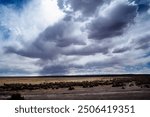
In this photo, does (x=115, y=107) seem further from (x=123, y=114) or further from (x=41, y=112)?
(x=41, y=112)

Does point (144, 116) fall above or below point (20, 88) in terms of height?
below

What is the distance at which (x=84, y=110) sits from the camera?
1470 cm

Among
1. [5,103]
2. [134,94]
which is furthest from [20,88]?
[134,94]

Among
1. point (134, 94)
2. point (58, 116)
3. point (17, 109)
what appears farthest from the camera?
point (134, 94)

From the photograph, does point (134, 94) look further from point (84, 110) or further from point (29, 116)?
point (29, 116)

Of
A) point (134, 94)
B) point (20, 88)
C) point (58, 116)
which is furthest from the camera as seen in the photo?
point (20, 88)

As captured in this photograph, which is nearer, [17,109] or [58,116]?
[58,116]

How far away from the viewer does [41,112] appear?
14.4 metres

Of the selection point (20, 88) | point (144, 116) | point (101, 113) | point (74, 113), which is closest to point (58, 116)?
point (74, 113)

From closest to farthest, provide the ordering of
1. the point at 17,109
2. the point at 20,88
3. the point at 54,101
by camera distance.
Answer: the point at 17,109 < the point at 54,101 < the point at 20,88

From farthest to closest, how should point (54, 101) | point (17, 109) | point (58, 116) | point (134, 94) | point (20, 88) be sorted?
point (20, 88) < point (134, 94) < point (54, 101) < point (17, 109) < point (58, 116)

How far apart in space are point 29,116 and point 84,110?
2.37 m

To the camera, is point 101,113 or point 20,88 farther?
point 20,88

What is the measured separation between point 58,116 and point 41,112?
0.80 m
